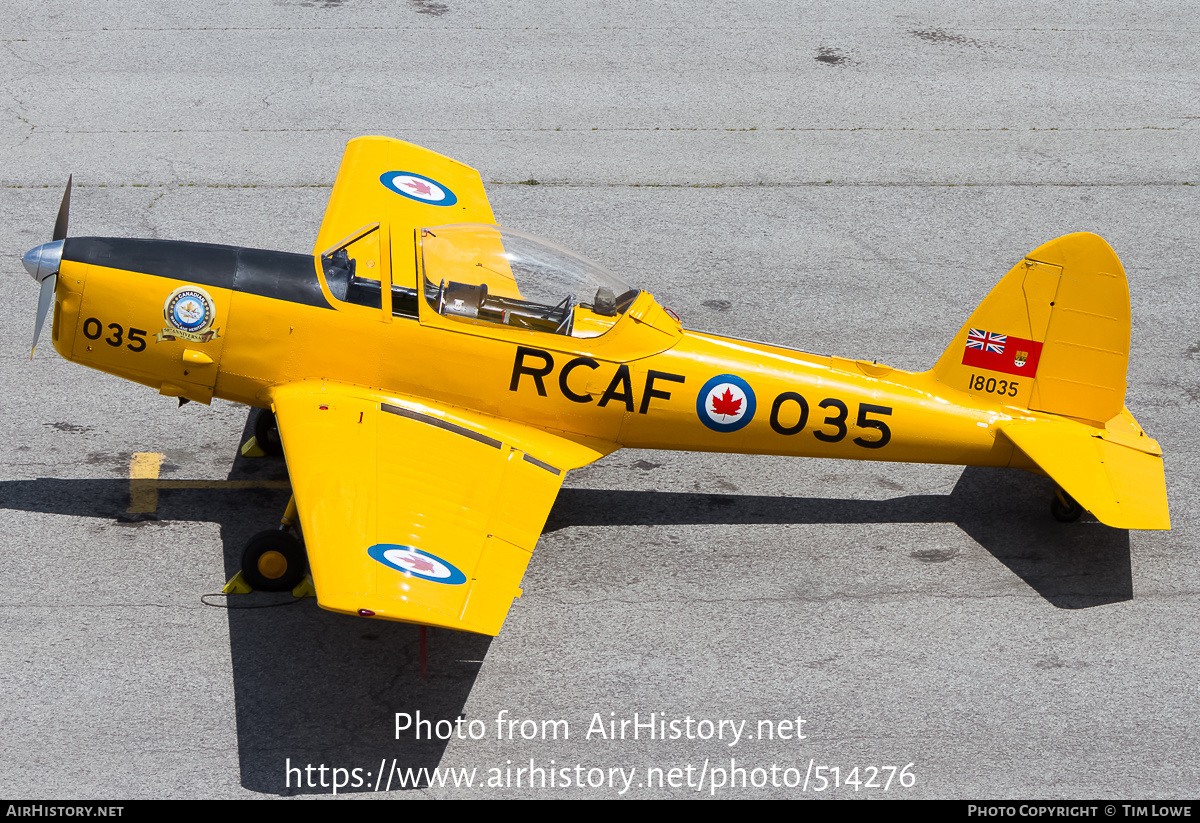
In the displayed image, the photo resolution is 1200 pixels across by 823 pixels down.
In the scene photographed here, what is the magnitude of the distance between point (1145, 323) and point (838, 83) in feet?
19.5

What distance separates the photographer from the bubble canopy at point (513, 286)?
7.98 meters

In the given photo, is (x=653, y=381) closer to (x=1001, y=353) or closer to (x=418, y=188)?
(x=1001, y=353)

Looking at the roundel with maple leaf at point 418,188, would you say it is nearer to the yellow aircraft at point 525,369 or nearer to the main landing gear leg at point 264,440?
the yellow aircraft at point 525,369

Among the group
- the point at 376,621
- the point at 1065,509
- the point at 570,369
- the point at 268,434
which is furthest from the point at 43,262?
the point at 1065,509

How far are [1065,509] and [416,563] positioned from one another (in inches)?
202

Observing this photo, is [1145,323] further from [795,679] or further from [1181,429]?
[795,679]

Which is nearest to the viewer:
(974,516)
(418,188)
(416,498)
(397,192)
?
(416,498)

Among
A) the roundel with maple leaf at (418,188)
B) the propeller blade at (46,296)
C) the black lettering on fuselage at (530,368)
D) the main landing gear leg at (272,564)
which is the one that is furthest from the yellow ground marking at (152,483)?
the roundel with maple leaf at (418,188)

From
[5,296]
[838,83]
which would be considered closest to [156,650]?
[5,296]

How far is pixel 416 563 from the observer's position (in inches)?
258

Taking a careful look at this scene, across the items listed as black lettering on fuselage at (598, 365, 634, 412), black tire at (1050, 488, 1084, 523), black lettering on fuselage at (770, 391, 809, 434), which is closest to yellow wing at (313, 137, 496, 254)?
black lettering on fuselage at (598, 365, 634, 412)

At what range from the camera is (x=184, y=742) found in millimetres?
6727

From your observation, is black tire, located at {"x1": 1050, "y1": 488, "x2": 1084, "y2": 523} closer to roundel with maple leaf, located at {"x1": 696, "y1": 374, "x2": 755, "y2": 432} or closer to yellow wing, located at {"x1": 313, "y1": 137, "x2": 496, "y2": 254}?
roundel with maple leaf, located at {"x1": 696, "y1": 374, "x2": 755, "y2": 432}

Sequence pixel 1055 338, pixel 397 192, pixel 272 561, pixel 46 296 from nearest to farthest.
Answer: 1. pixel 272 561
2. pixel 46 296
3. pixel 1055 338
4. pixel 397 192
